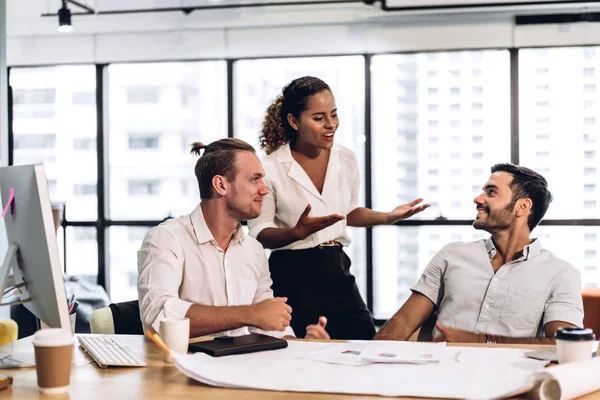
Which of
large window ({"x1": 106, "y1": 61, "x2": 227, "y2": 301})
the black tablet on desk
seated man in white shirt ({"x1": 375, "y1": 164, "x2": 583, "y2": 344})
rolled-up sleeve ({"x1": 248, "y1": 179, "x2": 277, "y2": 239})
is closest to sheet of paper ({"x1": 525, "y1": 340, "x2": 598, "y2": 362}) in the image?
seated man in white shirt ({"x1": 375, "y1": 164, "x2": 583, "y2": 344})

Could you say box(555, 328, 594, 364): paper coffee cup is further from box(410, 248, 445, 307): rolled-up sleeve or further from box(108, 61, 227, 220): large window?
box(108, 61, 227, 220): large window

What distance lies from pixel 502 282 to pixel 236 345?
1.22 meters

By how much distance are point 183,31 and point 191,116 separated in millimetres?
704

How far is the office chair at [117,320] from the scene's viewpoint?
2.51 m

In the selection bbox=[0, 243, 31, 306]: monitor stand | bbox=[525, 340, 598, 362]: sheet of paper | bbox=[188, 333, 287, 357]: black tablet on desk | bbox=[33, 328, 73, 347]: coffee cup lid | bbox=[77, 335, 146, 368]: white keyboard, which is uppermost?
bbox=[0, 243, 31, 306]: monitor stand

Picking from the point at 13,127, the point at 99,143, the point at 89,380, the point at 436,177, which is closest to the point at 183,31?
the point at 99,143

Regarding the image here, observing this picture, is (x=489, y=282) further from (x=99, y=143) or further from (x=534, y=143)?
(x=99, y=143)

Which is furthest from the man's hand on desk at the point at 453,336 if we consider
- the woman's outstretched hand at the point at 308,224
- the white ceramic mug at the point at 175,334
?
the white ceramic mug at the point at 175,334

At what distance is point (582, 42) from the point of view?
5.56 metres

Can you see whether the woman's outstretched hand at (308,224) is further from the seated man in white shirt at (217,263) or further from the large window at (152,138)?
the large window at (152,138)

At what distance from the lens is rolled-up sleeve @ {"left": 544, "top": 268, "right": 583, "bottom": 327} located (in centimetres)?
252

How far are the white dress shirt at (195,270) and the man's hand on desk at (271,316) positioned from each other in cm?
23

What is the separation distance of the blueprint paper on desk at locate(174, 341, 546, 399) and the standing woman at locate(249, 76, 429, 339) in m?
1.08

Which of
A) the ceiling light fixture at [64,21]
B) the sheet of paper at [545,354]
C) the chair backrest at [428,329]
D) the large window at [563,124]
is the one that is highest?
the ceiling light fixture at [64,21]
